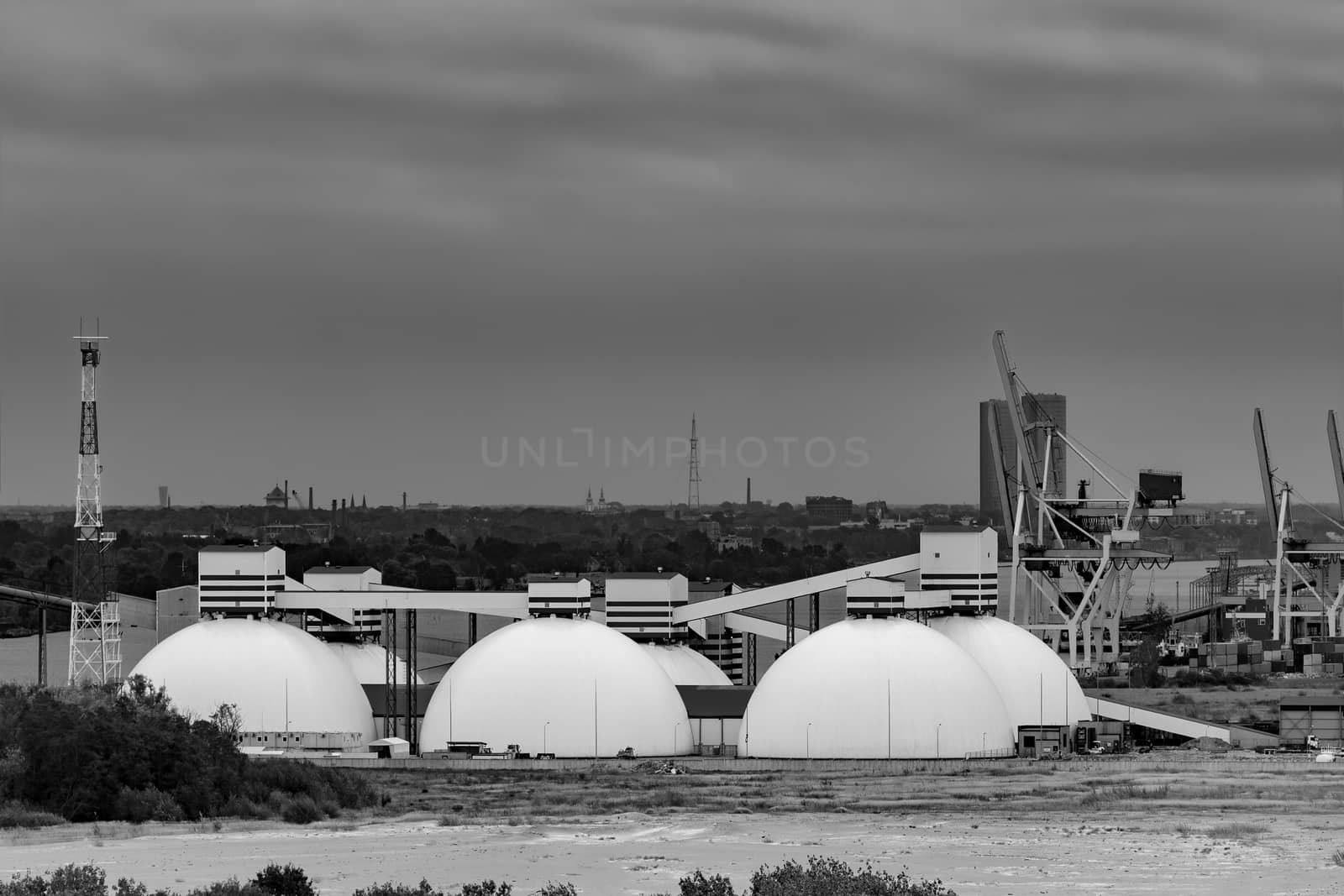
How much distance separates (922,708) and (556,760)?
460 inches

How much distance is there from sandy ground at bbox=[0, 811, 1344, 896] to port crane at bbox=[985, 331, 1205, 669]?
5396cm

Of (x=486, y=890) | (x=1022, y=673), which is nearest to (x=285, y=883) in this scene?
(x=486, y=890)

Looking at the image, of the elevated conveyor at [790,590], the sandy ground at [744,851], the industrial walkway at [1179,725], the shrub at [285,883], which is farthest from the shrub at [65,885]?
the industrial walkway at [1179,725]

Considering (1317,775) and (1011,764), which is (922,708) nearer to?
(1011,764)

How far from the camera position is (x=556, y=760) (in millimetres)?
75125

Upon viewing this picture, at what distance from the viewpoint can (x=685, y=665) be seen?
86312 millimetres

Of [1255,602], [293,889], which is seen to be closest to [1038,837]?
[293,889]

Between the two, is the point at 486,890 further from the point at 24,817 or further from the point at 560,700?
the point at 560,700

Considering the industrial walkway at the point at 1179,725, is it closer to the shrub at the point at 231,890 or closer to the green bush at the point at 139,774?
the green bush at the point at 139,774

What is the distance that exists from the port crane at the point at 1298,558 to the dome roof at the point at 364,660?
178 ft

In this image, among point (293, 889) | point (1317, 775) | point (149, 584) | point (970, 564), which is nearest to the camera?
point (293, 889)

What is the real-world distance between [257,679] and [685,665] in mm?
16447

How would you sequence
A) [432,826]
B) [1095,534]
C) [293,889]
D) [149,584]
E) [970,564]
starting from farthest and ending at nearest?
[149,584] < [1095,534] < [970,564] < [432,826] < [293,889]

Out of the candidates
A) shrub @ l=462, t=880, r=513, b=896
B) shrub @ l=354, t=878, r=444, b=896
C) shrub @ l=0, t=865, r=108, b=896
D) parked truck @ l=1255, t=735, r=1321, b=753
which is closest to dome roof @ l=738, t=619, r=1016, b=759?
parked truck @ l=1255, t=735, r=1321, b=753
